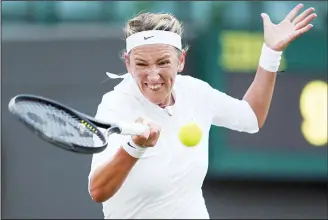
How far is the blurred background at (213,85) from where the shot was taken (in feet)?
24.6

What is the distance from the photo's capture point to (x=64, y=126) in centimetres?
331

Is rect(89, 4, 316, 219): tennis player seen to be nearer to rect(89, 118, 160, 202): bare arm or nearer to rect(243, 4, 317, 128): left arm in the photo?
rect(89, 118, 160, 202): bare arm

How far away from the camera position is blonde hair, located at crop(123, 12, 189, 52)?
376cm

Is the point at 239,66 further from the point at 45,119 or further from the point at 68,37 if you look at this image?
the point at 45,119

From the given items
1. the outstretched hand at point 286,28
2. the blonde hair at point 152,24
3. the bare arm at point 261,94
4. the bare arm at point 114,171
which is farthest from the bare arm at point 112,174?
the outstretched hand at point 286,28

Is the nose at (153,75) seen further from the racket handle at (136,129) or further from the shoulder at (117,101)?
the racket handle at (136,129)

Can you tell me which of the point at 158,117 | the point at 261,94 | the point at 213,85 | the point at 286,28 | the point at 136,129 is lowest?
the point at 136,129

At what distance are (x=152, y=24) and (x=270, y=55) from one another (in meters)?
0.65

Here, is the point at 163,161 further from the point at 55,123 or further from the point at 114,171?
the point at 55,123

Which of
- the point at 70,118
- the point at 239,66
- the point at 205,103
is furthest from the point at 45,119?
the point at 239,66

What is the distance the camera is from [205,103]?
4004 mm

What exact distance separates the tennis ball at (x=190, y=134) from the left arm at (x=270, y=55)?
522 millimetres

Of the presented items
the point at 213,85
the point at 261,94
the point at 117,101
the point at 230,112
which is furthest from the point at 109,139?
the point at 213,85

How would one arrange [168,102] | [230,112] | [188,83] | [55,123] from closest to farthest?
[55,123]
[168,102]
[188,83]
[230,112]
